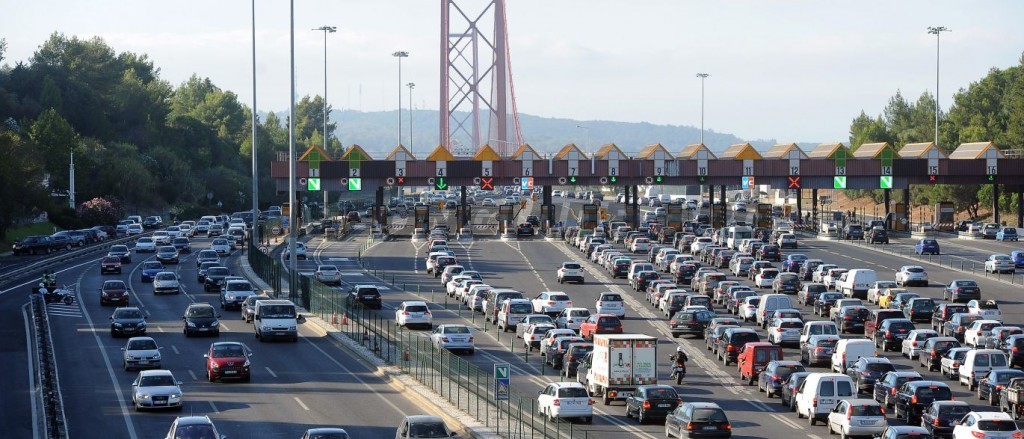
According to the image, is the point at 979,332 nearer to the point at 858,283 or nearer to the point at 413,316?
→ the point at 858,283

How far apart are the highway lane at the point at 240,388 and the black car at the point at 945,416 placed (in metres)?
13.4

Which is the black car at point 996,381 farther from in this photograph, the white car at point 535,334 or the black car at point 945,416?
the white car at point 535,334

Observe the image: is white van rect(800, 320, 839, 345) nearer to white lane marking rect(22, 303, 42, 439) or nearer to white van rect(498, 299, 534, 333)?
white van rect(498, 299, 534, 333)

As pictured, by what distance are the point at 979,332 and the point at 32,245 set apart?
78715 mm

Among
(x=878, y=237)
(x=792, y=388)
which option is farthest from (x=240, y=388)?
(x=878, y=237)

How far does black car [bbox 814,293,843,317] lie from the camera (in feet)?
213

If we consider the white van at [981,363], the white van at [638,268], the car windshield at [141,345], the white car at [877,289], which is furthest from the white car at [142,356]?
the white van at [638,268]

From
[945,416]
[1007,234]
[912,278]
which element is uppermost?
[1007,234]

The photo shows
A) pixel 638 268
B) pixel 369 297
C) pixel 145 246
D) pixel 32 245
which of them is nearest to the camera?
pixel 369 297

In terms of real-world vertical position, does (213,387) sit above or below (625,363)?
below

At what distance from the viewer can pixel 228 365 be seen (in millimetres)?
46000

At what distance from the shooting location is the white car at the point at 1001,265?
8338 centimetres

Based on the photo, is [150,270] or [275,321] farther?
[150,270]

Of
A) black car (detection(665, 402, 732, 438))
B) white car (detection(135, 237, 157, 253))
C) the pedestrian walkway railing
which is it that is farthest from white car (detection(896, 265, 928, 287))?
white car (detection(135, 237, 157, 253))
